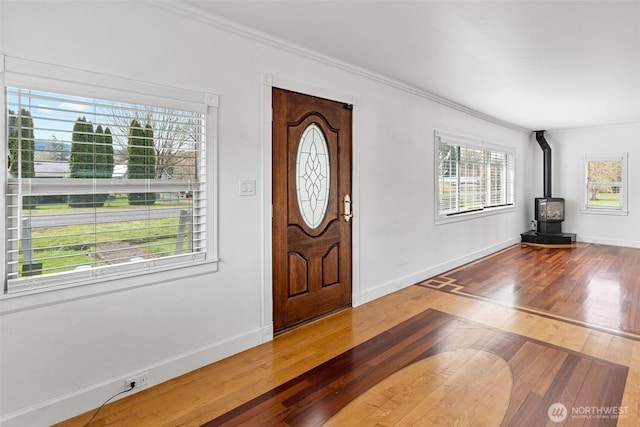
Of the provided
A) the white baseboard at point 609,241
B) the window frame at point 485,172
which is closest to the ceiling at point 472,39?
the window frame at point 485,172

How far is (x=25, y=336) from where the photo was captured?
188 cm

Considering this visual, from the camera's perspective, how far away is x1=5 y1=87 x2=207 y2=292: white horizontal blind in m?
1.87

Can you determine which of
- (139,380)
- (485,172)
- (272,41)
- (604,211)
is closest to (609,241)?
(604,211)

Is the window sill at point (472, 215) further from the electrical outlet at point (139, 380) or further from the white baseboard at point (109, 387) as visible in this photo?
the electrical outlet at point (139, 380)

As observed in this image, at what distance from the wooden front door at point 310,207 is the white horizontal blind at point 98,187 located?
0.76m

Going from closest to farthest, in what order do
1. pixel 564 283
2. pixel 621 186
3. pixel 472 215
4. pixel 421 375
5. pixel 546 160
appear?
pixel 421 375, pixel 564 283, pixel 472 215, pixel 621 186, pixel 546 160

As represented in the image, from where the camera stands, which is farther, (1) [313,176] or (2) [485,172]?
(2) [485,172]

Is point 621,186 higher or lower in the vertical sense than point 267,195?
higher

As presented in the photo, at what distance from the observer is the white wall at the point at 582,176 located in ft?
23.2

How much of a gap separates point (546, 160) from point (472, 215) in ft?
11.0

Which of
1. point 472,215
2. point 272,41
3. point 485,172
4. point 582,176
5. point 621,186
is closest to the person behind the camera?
point 272,41

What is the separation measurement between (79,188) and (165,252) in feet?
2.14

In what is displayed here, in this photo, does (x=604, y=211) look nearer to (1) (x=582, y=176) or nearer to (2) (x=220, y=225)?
(1) (x=582, y=176)

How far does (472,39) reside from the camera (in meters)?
2.91
